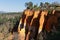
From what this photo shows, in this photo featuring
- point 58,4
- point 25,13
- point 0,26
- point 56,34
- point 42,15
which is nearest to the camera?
point 56,34

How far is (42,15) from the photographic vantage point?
40.5 meters

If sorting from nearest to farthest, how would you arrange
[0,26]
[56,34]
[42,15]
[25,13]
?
1. [56,34]
2. [42,15]
3. [25,13]
4. [0,26]

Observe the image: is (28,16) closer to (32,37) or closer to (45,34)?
(32,37)

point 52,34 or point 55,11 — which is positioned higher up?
point 55,11

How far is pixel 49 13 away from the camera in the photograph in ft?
127

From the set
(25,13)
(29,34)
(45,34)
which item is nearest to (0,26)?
(25,13)

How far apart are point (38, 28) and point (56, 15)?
3.86 meters

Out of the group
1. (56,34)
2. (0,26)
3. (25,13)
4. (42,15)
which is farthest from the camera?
(0,26)

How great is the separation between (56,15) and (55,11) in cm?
58

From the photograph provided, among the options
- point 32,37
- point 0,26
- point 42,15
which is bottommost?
point 0,26

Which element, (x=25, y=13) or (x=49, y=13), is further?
(x=25, y=13)

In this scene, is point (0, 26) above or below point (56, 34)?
below

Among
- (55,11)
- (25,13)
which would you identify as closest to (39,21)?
(55,11)

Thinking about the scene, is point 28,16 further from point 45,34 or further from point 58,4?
point 45,34
